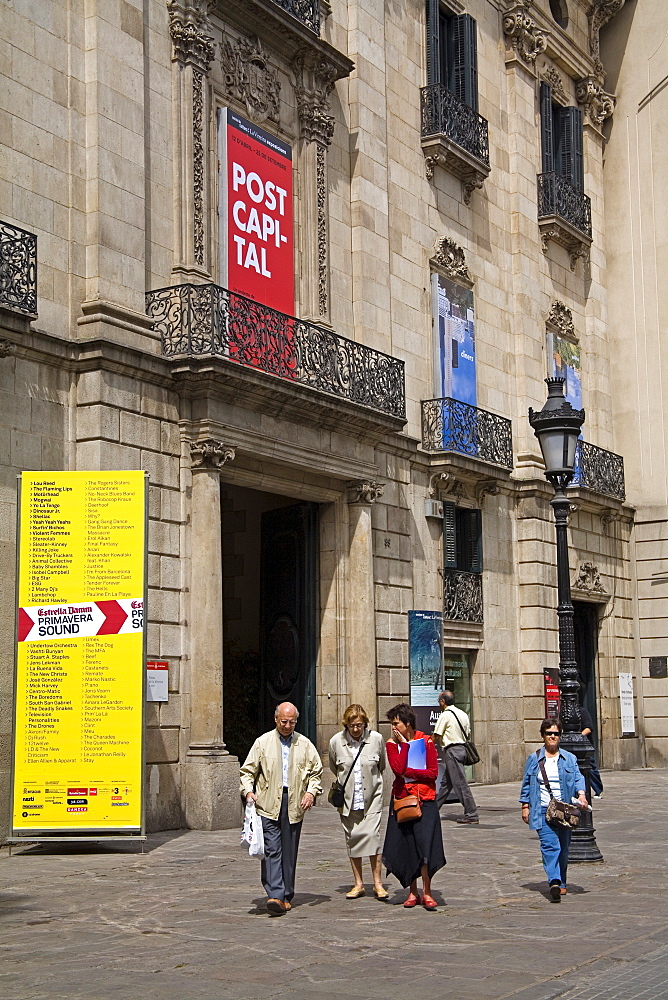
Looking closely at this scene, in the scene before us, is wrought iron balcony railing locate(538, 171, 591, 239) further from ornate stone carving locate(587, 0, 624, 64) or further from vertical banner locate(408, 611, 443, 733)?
vertical banner locate(408, 611, 443, 733)

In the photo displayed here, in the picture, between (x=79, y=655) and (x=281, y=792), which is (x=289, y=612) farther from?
(x=281, y=792)

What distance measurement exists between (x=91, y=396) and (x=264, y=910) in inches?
298

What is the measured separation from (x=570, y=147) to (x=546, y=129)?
1.22 meters

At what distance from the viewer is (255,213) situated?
64.1ft

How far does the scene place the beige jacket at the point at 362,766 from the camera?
11.1 m

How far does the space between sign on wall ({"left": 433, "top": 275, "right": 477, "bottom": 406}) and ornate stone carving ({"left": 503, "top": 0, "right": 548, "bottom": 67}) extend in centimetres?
615

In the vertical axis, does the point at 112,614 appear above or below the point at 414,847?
above

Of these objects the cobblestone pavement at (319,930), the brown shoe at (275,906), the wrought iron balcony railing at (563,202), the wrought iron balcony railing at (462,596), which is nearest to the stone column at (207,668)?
the cobblestone pavement at (319,930)

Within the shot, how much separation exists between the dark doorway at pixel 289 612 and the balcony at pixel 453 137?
24.6 ft

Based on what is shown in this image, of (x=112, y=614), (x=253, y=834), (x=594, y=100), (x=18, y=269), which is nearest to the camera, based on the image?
(x=253, y=834)

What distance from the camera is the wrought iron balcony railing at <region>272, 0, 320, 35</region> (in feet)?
66.4

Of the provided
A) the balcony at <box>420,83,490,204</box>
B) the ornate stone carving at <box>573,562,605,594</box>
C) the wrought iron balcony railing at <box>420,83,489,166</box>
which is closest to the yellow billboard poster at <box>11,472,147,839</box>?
the balcony at <box>420,83,490,204</box>

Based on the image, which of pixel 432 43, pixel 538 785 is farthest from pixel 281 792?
pixel 432 43

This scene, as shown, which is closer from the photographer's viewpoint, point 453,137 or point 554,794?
point 554,794
